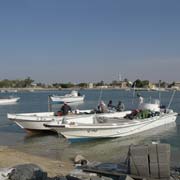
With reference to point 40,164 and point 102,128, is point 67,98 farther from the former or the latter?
point 40,164

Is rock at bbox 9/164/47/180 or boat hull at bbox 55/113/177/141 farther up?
rock at bbox 9/164/47/180

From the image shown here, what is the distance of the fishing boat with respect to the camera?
2191 cm

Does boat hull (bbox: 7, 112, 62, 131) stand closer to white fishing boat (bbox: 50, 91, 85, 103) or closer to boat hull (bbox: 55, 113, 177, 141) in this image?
boat hull (bbox: 55, 113, 177, 141)

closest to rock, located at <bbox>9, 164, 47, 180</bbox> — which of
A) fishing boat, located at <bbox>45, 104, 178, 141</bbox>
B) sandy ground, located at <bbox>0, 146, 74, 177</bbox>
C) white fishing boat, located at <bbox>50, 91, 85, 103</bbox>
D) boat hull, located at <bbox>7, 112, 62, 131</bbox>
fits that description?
sandy ground, located at <bbox>0, 146, 74, 177</bbox>

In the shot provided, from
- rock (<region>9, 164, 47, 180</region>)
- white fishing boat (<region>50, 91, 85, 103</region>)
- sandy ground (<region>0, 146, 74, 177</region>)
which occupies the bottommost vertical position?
white fishing boat (<region>50, 91, 85, 103</region>)

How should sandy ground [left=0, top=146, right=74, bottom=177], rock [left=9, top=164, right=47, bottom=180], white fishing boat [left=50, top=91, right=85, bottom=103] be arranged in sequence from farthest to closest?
white fishing boat [left=50, top=91, right=85, bottom=103] < sandy ground [left=0, top=146, right=74, bottom=177] < rock [left=9, top=164, right=47, bottom=180]

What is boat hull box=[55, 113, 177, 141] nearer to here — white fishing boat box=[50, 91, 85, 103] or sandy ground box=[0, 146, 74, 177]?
sandy ground box=[0, 146, 74, 177]

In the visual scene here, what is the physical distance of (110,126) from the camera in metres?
22.9

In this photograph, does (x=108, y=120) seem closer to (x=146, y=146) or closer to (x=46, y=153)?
(x=46, y=153)

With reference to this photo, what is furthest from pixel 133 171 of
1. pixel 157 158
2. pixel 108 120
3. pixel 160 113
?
pixel 160 113

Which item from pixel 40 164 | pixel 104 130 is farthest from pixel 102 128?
pixel 40 164

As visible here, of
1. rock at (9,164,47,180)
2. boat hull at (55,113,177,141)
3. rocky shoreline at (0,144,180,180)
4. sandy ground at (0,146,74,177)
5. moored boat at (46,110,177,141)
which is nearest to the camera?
rocky shoreline at (0,144,180,180)

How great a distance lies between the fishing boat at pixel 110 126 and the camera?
71.9 ft

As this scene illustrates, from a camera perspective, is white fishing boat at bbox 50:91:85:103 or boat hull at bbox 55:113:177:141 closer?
boat hull at bbox 55:113:177:141
